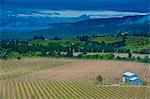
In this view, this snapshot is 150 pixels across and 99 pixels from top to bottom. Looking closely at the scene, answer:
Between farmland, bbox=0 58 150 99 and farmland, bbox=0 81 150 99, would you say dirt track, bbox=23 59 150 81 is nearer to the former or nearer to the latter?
farmland, bbox=0 58 150 99

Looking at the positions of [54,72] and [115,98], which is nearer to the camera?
[115,98]

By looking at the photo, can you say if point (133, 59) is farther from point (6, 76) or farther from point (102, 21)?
point (102, 21)

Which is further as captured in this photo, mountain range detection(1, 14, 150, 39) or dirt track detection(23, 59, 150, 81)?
mountain range detection(1, 14, 150, 39)

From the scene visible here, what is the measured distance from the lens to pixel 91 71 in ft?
106

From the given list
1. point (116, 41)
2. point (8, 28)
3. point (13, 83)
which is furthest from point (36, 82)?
point (8, 28)

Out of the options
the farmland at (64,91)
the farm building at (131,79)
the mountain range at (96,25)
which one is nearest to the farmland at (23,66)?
the farmland at (64,91)

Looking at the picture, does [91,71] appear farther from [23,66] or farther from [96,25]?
[96,25]

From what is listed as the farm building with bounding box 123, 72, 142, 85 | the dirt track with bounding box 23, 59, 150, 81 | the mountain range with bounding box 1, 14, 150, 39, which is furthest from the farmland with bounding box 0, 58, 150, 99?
the mountain range with bounding box 1, 14, 150, 39

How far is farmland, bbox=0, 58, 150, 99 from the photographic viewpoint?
21609mm

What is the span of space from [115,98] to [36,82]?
258 inches

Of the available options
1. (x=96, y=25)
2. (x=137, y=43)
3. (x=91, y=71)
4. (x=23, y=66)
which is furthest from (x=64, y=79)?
(x=96, y=25)

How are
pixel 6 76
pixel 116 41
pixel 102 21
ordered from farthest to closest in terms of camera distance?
pixel 102 21
pixel 116 41
pixel 6 76

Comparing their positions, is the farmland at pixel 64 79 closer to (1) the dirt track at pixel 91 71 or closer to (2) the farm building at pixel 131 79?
(1) the dirt track at pixel 91 71

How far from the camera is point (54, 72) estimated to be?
31.0 metres
